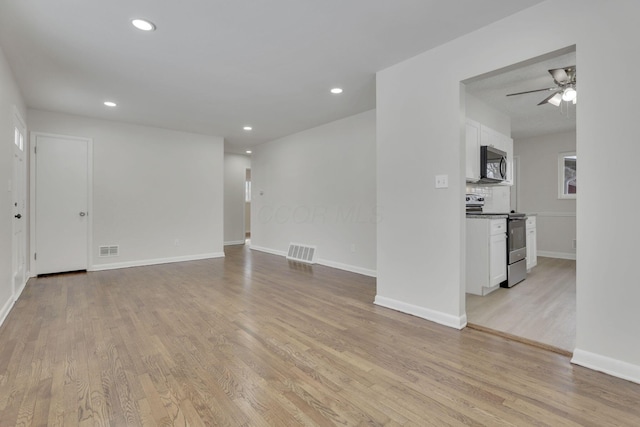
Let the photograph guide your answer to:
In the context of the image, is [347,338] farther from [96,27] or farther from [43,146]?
[43,146]

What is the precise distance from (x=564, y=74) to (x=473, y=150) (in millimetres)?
1095

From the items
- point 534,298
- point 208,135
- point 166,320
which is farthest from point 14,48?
point 534,298

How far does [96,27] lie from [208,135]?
374 centimetres

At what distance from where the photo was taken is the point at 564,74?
304 centimetres

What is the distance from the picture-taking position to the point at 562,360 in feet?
6.93

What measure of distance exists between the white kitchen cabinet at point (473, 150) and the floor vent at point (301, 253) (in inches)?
118

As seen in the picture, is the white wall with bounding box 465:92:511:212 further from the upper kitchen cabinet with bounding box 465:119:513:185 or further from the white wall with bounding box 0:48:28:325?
the white wall with bounding box 0:48:28:325

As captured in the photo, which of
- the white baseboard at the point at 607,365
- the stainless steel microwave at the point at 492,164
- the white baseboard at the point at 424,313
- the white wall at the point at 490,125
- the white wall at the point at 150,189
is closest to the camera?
the white baseboard at the point at 607,365

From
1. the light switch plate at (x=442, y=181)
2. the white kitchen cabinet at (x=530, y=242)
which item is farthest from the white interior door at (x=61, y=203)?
the white kitchen cabinet at (x=530, y=242)

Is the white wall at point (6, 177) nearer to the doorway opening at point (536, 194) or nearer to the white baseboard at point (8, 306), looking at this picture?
the white baseboard at point (8, 306)

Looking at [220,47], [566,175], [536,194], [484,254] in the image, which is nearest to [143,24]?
[220,47]

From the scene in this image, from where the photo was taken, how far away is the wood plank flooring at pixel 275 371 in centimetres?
157

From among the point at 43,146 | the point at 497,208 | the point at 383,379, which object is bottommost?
the point at 383,379

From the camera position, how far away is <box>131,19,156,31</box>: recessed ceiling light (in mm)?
2387
